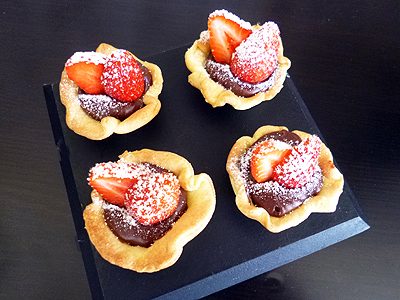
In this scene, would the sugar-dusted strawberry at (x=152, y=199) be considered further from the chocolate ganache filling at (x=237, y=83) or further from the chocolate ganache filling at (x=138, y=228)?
the chocolate ganache filling at (x=237, y=83)

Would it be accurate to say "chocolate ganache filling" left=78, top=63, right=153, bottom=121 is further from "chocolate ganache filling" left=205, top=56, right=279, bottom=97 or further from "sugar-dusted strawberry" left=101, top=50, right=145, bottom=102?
"chocolate ganache filling" left=205, top=56, right=279, bottom=97

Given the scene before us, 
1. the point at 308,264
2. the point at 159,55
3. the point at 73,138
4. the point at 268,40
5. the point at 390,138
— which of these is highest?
the point at 268,40

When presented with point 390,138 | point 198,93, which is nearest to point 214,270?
point 198,93

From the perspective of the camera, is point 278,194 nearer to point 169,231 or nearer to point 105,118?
point 169,231

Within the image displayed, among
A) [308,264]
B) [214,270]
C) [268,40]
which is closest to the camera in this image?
[214,270]

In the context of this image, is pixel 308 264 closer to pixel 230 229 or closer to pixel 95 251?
pixel 230 229

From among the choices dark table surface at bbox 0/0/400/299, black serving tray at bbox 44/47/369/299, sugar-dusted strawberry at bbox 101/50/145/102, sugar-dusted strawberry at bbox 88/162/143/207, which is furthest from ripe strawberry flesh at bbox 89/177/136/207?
dark table surface at bbox 0/0/400/299
